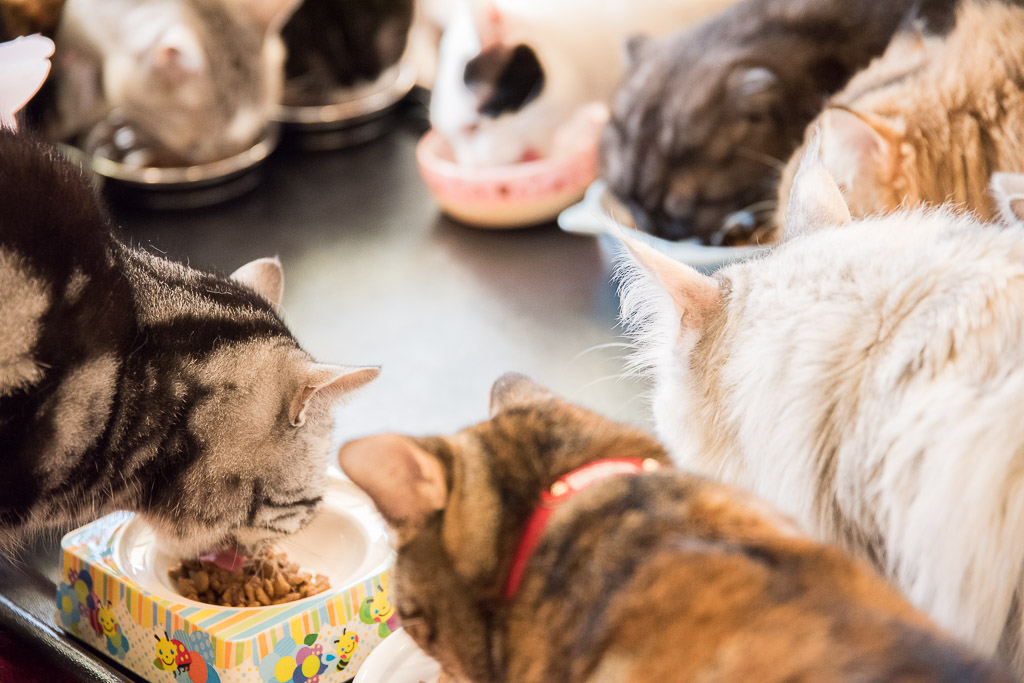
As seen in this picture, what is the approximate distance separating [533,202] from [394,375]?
516 mm

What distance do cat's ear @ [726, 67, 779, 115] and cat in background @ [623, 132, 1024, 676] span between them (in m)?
0.67

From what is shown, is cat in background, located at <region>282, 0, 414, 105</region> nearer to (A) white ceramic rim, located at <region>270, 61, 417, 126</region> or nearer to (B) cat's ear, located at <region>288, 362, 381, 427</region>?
(A) white ceramic rim, located at <region>270, 61, 417, 126</region>

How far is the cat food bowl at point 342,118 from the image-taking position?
86.6 inches

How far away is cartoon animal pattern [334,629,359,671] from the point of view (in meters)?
0.98

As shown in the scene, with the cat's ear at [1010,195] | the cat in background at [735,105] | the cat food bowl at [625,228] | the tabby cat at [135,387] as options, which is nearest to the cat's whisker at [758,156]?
the cat in background at [735,105]

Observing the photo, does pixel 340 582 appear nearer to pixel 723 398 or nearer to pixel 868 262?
pixel 723 398

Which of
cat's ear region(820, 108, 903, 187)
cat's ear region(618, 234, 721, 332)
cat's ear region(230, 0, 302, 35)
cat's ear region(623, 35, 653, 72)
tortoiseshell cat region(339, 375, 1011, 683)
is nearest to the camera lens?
tortoiseshell cat region(339, 375, 1011, 683)

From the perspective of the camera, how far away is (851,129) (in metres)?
1.12

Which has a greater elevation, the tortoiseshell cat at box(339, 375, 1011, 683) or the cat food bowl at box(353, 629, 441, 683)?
the tortoiseshell cat at box(339, 375, 1011, 683)

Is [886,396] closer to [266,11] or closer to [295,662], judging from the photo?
[295,662]

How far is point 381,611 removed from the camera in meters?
0.99

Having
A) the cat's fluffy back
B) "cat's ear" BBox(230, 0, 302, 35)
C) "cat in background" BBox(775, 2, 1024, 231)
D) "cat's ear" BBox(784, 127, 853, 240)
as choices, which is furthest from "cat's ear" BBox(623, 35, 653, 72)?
the cat's fluffy back

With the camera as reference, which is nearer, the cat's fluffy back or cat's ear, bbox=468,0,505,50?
the cat's fluffy back

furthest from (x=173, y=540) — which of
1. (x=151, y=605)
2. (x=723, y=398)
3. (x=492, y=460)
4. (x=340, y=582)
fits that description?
(x=723, y=398)
